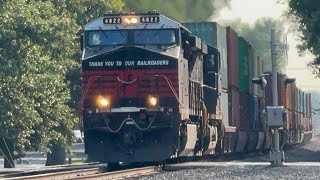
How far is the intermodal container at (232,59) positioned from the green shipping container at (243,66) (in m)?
Result: 1.18

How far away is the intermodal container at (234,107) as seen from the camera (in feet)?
119

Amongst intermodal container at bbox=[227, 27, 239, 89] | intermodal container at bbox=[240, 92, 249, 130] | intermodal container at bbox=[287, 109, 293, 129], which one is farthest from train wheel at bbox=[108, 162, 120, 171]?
intermodal container at bbox=[287, 109, 293, 129]

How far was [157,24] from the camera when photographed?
26.5m

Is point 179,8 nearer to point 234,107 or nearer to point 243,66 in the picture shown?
point 243,66

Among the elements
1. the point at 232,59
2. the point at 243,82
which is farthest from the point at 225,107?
the point at 243,82

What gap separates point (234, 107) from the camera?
1460 inches

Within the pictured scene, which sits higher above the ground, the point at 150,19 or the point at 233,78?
the point at 150,19

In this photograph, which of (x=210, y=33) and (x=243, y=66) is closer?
(x=210, y=33)

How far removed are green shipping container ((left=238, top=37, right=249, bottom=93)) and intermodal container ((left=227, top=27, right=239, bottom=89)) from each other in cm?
118

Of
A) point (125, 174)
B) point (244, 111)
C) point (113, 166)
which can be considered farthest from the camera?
point (244, 111)

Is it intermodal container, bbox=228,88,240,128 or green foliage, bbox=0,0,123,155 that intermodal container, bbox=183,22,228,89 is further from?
green foliage, bbox=0,0,123,155

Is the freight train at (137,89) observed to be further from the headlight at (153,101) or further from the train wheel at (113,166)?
the train wheel at (113,166)

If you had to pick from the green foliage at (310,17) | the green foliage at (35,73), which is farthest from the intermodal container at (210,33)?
the green foliage at (310,17)

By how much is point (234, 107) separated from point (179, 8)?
21837 millimetres
